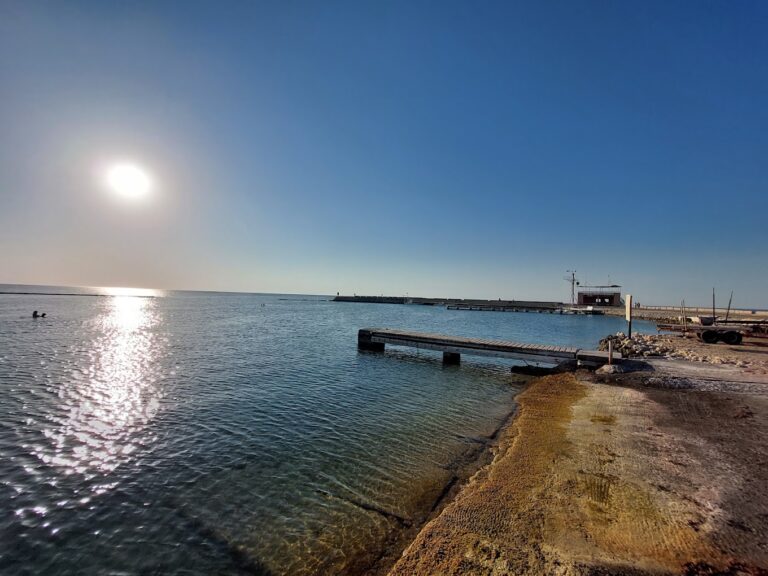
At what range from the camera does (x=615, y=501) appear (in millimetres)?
5531

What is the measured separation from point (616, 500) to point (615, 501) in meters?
0.05

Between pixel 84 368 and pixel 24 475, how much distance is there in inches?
506

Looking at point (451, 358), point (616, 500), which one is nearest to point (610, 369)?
point (451, 358)

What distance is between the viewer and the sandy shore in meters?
4.25

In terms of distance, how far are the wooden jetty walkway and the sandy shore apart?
7230 mm

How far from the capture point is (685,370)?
15.5 m

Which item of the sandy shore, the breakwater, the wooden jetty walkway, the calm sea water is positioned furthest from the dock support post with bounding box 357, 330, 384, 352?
the breakwater

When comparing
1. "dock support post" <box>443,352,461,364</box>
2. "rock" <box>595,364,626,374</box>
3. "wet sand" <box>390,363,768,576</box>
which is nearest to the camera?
"wet sand" <box>390,363,768,576</box>

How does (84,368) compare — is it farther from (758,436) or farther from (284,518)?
(758,436)

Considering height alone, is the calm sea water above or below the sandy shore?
below

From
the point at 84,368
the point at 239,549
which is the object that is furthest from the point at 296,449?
the point at 84,368

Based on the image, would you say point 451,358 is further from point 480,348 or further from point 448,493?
point 448,493

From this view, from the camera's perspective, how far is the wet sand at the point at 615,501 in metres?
4.25

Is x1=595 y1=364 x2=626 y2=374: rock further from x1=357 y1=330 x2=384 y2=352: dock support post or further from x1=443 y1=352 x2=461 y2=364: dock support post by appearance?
x1=357 y1=330 x2=384 y2=352: dock support post
